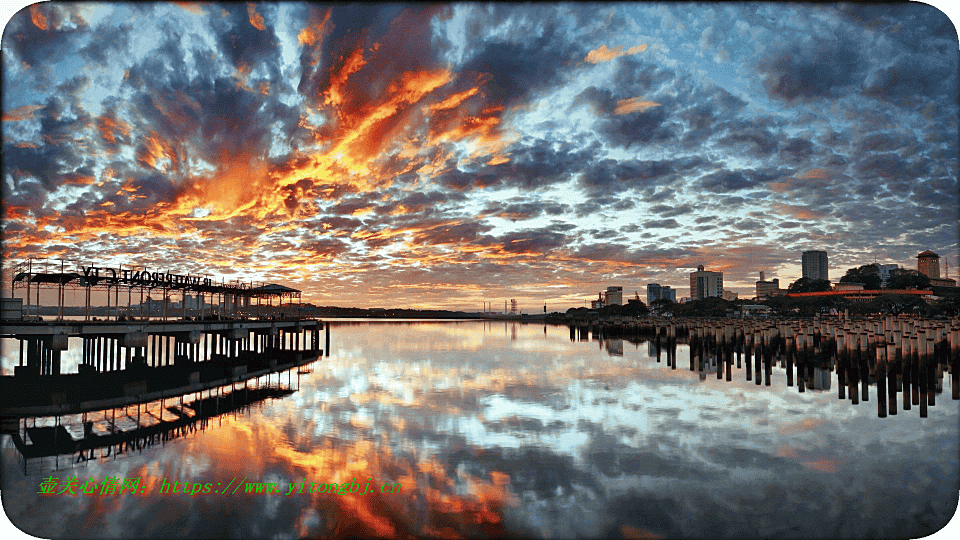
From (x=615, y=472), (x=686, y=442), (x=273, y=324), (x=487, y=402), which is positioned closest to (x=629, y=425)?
(x=686, y=442)

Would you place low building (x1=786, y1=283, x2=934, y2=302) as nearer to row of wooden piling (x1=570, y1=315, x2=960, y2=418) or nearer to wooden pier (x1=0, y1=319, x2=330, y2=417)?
row of wooden piling (x1=570, y1=315, x2=960, y2=418)

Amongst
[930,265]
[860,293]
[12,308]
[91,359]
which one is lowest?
[91,359]

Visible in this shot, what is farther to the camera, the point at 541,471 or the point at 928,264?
the point at 928,264

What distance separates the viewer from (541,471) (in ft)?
39.9

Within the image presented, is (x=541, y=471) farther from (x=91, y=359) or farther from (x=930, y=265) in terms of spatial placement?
(x=91, y=359)

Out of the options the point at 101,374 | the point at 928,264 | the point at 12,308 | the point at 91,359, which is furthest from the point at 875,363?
the point at 91,359

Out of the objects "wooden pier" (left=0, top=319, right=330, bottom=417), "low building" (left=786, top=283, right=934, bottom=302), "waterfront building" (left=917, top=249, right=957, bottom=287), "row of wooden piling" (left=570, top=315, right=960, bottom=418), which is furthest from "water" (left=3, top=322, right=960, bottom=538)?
"low building" (left=786, top=283, right=934, bottom=302)

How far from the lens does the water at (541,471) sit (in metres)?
9.42

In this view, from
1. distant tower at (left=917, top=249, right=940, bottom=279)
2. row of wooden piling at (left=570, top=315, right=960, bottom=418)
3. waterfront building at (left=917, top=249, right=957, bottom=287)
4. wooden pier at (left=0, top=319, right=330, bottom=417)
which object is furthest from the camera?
distant tower at (left=917, top=249, right=940, bottom=279)

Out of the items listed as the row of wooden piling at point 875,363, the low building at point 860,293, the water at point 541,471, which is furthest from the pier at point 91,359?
the low building at point 860,293

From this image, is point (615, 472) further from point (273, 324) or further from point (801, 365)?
point (273, 324)

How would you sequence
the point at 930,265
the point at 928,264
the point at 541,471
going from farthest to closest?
the point at 930,265 < the point at 928,264 < the point at 541,471

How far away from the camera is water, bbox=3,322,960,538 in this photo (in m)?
9.42

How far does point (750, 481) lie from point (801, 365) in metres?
19.6
